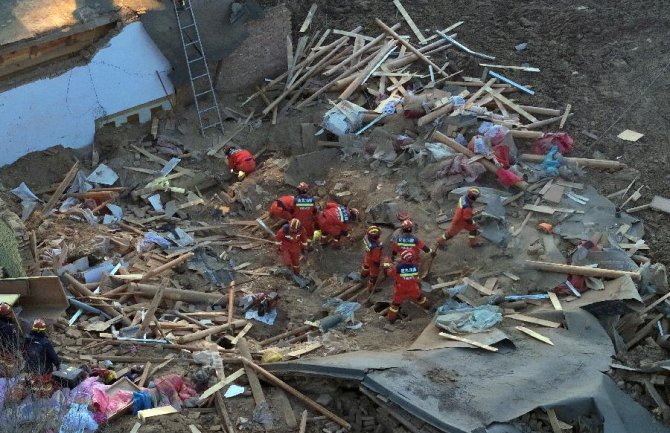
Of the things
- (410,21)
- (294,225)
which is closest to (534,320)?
(294,225)

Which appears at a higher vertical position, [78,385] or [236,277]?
[78,385]

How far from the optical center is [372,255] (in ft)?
50.4

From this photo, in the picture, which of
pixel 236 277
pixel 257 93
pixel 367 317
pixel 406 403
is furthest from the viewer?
pixel 257 93

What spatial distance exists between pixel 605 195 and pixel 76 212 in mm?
10713

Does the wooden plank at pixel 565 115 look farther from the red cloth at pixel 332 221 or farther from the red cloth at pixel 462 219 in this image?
the red cloth at pixel 332 221

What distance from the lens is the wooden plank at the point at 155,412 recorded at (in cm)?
1170

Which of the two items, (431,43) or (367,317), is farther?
(431,43)

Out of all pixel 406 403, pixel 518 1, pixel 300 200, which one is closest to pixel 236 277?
pixel 300 200

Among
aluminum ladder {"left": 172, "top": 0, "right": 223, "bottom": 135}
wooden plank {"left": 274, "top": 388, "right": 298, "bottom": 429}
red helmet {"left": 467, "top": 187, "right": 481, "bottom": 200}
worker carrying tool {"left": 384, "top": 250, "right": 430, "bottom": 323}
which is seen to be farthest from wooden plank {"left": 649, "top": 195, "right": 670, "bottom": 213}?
aluminum ladder {"left": 172, "top": 0, "right": 223, "bottom": 135}

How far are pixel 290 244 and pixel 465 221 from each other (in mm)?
3318

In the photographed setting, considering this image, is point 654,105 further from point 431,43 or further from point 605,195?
point 431,43

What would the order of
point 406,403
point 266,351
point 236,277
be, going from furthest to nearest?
1. point 236,277
2. point 266,351
3. point 406,403

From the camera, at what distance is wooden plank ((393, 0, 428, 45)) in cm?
2095

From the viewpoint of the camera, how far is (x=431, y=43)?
20.8m
